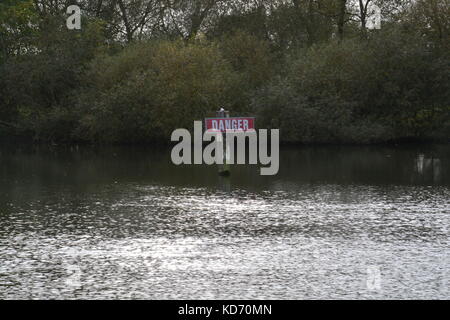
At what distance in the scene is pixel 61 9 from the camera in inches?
2650

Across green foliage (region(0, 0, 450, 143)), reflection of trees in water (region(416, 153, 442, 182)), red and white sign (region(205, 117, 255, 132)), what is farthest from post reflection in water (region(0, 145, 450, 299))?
green foliage (region(0, 0, 450, 143))

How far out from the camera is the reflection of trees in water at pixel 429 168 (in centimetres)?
2936

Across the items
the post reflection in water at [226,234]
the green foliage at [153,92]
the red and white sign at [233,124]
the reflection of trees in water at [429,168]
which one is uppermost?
the green foliage at [153,92]

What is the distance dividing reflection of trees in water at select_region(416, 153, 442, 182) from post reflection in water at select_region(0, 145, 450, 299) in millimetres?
123

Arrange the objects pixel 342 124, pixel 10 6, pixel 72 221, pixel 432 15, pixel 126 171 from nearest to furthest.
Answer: pixel 72 221, pixel 126 171, pixel 342 124, pixel 432 15, pixel 10 6

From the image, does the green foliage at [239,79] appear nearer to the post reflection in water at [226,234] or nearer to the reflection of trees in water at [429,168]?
the reflection of trees in water at [429,168]

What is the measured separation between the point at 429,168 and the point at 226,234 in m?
18.7

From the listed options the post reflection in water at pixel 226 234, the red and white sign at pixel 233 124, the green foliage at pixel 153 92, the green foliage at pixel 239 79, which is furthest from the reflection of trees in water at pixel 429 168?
the green foliage at pixel 153 92

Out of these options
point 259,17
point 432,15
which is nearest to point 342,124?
point 432,15

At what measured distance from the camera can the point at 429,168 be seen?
1315 inches

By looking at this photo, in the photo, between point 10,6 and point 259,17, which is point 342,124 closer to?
point 259,17

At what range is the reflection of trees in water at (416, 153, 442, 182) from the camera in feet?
96.3

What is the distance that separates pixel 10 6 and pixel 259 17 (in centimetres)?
2021

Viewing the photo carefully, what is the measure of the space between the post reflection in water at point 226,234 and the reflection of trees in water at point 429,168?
0.12m
